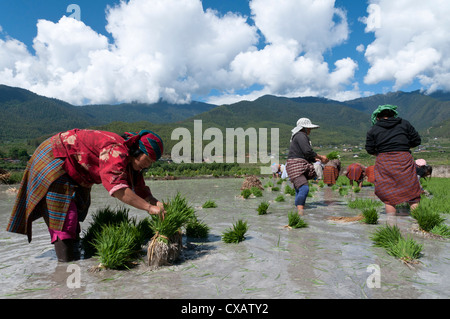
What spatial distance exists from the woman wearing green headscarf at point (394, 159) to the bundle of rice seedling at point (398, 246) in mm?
1600

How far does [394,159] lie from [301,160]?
1.58m

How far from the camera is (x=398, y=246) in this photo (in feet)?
9.09

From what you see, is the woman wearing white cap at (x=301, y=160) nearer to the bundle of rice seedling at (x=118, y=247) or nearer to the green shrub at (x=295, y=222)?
the green shrub at (x=295, y=222)

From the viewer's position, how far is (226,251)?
3.21m

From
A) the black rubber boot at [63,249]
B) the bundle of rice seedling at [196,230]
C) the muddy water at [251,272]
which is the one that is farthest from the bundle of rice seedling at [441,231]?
the black rubber boot at [63,249]

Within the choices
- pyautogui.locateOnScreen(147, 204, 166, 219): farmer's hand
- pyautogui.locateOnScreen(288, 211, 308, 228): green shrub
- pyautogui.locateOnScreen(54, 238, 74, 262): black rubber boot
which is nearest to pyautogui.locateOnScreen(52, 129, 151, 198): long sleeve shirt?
pyautogui.locateOnScreen(147, 204, 166, 219): farmer's hand

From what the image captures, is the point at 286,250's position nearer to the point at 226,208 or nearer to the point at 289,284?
the point at 289,284

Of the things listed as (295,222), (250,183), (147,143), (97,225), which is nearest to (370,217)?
(295,222)

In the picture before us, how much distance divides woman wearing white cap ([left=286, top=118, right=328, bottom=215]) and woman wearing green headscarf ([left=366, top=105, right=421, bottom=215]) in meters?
1.10

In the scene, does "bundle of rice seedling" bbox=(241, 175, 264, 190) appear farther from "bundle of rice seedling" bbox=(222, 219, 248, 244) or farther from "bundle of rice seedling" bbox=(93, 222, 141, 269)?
"bundle of rice seedling" bbox=(93, 222, 141, 269)

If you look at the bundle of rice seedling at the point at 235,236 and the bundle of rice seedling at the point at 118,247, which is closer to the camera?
the bundle of rice seedling at the point at 118,247

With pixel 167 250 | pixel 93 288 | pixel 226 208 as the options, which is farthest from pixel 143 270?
pixel 226 208

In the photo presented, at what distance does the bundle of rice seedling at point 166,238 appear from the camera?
2.68m
